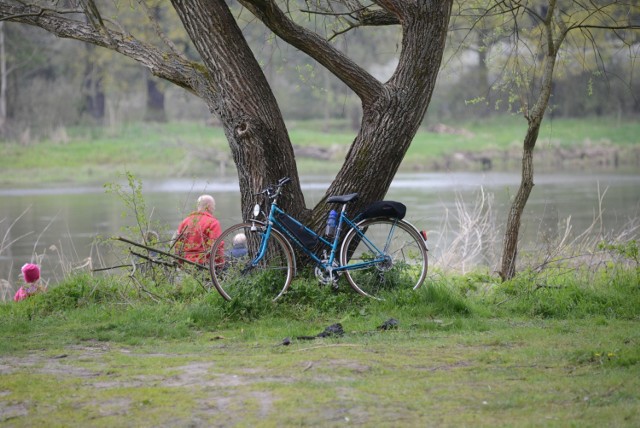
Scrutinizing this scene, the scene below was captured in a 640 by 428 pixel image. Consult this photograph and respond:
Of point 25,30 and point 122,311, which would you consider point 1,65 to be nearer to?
point 25,30

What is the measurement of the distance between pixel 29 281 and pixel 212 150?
26.9 meters

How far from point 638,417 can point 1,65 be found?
4105 cm

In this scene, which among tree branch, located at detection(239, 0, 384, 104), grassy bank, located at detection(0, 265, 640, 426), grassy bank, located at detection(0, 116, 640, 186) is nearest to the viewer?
grassy bank, located at detection(0, 265, 640, 426)

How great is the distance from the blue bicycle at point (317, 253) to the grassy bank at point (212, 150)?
25.1 meters

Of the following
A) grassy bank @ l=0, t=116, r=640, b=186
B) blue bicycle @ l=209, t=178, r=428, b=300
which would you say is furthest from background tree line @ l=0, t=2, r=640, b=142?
blue bicycle @ l=209, t=178, r=428, b=300

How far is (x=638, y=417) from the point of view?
457 centimetres

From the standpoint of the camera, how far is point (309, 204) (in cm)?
1947

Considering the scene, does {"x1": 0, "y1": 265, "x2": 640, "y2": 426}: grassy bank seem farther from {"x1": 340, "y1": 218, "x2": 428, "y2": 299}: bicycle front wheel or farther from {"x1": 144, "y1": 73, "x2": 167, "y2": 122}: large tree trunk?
{"x1": 144, "y1": 73, "x2": 167, "y2": 122}: large tree trunk

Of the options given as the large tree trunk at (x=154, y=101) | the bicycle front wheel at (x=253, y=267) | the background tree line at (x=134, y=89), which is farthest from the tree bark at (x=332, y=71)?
the large tree trunk at (x=154, y=101)

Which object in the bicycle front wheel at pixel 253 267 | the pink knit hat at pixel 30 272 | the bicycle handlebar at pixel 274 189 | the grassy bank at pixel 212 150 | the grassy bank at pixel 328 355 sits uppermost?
the grassy bank at pixel 212 150

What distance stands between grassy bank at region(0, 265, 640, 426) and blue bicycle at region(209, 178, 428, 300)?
0.17 meters

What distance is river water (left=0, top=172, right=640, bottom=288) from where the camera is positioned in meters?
16.7

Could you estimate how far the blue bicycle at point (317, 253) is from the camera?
A: 796 centimetres

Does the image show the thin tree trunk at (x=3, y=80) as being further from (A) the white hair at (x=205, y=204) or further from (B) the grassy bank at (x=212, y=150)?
(A) the white hair at (x=205, y=204)
